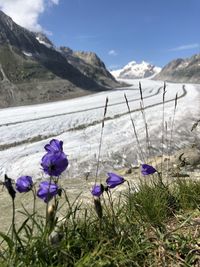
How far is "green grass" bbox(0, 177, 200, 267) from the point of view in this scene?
3.15m

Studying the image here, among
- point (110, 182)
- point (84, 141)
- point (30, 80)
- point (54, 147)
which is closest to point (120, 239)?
point (110, 182)

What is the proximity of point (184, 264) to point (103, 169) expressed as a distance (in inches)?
459

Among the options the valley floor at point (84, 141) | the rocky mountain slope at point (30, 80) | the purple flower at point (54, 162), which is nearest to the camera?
the purple flower at point (54, 162)

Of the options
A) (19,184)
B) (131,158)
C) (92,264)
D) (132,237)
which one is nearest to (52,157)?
(19,184)

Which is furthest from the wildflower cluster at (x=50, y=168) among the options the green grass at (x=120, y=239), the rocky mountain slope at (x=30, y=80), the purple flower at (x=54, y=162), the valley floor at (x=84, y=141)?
the rocky mountain slope at (x=30, y=80)

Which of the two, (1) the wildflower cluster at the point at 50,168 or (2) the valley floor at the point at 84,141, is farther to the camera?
(2) the valley floor at the point at 84,141

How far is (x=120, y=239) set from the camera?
3.54 meters

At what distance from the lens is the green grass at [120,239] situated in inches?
124

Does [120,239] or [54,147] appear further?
[120,239]

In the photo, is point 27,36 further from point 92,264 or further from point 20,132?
point 92,264

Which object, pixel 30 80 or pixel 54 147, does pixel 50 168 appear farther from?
pixel 30 80

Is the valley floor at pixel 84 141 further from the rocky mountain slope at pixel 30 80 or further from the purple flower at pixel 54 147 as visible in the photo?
the rocky mountain slope at pixel 30 80

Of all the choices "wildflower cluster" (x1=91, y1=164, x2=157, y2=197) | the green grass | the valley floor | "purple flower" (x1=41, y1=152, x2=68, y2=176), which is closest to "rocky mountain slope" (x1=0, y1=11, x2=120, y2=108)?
the valley floor

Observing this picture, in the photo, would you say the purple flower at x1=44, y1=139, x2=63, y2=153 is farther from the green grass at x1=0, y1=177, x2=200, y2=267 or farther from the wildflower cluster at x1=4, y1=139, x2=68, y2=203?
the green grass at x1=0, y1=177, x2=200, y2=267
